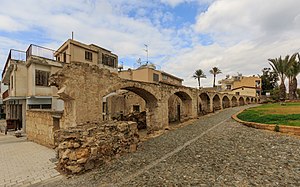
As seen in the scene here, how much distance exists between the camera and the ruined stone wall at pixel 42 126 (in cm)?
977

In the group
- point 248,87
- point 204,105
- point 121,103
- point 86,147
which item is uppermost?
point 248,87

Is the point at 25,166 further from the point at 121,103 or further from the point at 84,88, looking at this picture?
the point at 121,103

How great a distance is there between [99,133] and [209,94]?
19.4 metres

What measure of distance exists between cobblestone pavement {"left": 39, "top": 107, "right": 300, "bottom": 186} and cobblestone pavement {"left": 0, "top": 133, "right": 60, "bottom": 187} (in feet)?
2.75

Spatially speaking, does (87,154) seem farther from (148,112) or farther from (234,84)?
(234,84)

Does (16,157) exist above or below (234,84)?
below

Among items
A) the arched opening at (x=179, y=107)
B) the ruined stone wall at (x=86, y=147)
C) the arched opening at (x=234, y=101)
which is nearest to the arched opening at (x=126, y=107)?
the arched opening at (x=179, y=107)

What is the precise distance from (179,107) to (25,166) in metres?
16.3

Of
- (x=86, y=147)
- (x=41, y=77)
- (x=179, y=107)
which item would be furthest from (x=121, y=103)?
(x=86, y=147)

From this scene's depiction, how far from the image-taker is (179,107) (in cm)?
2086

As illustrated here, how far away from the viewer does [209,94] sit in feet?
77.0

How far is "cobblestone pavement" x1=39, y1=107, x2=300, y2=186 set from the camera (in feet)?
15.6

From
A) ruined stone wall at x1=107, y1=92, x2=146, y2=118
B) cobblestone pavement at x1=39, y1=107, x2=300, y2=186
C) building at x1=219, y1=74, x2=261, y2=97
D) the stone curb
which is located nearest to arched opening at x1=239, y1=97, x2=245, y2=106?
building at x1=219, y1=74, x2=261, y2=97

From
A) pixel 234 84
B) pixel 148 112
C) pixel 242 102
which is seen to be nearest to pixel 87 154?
pixel 148 112
